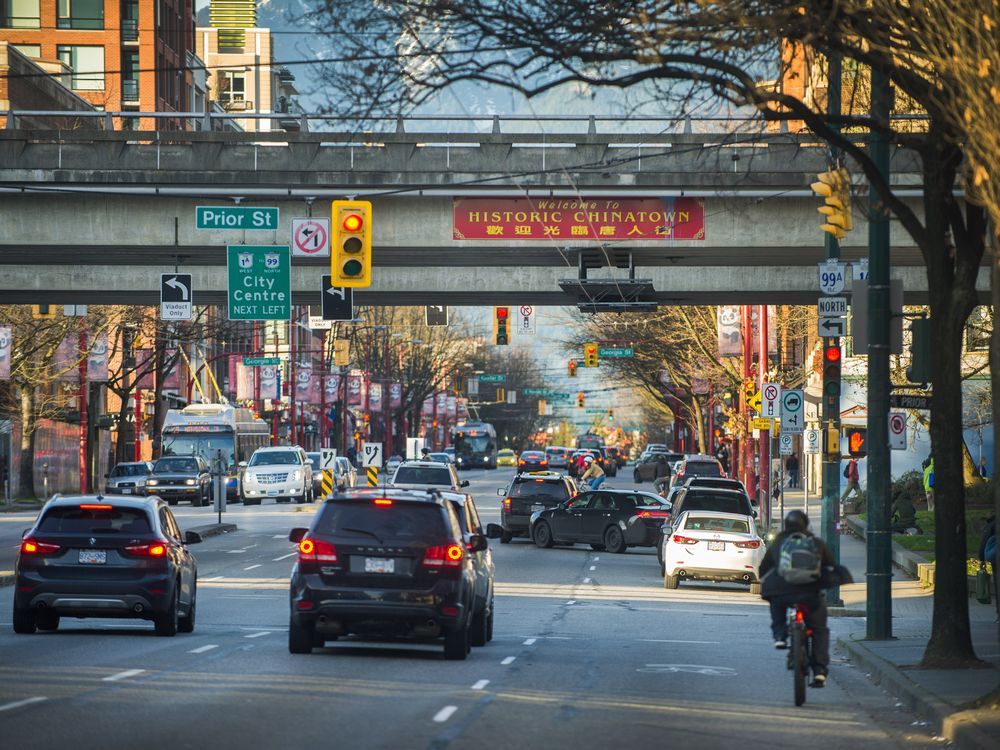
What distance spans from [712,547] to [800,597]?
1455cm

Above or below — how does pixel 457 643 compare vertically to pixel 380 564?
below

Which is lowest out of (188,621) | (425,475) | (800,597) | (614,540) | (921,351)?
(614,540)

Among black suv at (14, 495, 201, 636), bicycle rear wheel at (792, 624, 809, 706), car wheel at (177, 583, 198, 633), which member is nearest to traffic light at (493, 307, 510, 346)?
car wheel at (177, 583, 198, 633)

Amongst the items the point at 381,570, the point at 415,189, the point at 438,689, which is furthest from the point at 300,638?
the point at 415,189

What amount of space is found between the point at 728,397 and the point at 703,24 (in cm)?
6783

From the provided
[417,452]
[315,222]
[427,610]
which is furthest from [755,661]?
[417,452]

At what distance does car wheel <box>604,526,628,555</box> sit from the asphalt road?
1459 centimetres

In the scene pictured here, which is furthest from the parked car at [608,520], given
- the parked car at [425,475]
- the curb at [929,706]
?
the curb at [929,706]

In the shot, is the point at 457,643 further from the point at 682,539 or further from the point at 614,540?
the point at 614,540

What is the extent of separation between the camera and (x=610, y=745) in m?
11.8

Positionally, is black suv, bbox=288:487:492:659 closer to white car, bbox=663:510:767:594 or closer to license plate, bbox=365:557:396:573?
license plate, bbox=365:557:396:573

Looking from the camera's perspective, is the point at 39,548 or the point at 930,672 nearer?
the point at 930,672

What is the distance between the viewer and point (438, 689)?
14906 mm

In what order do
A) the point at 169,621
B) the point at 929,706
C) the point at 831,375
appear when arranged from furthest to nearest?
the point at 831,375
the point at 169,621
the point at 929,706
